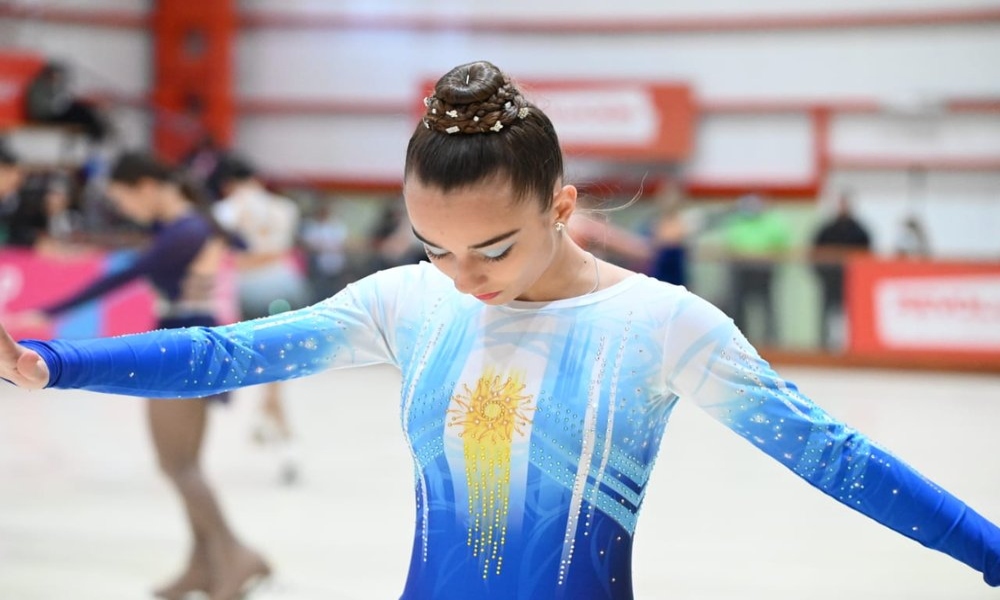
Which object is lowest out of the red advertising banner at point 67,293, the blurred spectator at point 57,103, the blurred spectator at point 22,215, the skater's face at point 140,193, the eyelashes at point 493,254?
the red advertising banner at point 67,293

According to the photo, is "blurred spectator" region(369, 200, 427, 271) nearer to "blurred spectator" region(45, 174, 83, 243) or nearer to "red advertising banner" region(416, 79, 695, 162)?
"red advertising banner" region(416, 79, 695, 162)

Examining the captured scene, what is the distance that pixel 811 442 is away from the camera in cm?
164

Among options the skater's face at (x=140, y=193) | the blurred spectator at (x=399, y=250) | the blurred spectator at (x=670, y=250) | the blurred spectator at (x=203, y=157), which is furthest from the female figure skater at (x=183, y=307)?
the blurred spectator at (x=203, y=157)

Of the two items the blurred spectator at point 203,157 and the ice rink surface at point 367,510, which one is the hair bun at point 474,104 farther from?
the blurred spectator at point 203,157

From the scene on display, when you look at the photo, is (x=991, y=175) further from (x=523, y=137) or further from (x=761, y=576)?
(x=523, y=137)

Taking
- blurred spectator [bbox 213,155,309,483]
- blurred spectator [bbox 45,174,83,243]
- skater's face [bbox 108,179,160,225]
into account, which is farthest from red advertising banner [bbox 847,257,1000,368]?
skater's face [bbox 108,179,160,225]

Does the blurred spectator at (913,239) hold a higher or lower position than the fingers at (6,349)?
lower

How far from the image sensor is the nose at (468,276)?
1675 millimetres

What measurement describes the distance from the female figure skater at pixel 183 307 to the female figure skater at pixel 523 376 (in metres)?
2.59

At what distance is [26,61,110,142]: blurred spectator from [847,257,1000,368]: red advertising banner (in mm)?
8903

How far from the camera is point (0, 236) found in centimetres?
1155

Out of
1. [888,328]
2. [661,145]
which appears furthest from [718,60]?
[888,328]

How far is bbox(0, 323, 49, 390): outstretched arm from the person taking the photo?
5.21 ft

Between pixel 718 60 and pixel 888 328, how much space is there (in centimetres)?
557
